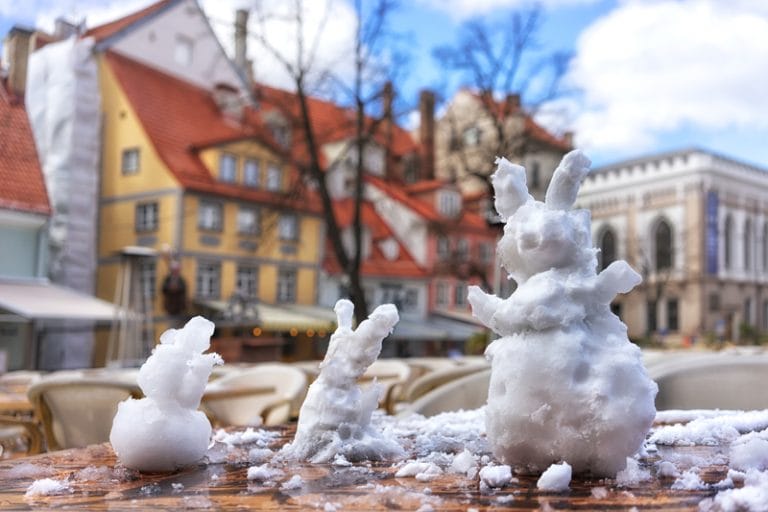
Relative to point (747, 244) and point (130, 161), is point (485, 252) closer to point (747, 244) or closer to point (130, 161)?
point (130, 161)

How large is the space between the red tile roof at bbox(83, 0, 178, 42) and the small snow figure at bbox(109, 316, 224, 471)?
37.2 feet

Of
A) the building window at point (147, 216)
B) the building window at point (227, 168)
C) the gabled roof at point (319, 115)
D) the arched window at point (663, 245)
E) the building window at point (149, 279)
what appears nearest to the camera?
the gabled roof at point (319, 115)

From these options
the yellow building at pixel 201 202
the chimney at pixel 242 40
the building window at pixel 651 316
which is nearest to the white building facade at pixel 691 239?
the building window at pixel 651 316

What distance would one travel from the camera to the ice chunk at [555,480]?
2.22ft

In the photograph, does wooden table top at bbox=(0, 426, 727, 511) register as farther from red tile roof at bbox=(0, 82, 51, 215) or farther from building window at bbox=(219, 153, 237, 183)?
building window at bbox=(219, 153, 237, 183)

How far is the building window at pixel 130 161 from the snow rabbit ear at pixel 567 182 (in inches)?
457

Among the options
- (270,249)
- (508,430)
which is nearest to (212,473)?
(508,430)

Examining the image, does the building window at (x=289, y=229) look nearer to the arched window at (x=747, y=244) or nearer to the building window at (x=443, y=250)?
the building window at (x=443, y=250)

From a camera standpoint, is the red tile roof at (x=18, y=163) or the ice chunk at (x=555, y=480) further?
the red tile roof at (x=18, y=163)

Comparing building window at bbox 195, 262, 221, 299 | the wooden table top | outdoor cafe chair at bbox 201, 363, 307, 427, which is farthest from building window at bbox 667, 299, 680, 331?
the wooden table top

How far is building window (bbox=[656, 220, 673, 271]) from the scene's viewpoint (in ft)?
67.4

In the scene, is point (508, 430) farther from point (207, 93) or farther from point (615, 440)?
point (207, 93)

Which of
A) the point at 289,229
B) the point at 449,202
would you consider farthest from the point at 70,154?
the point at 449,202

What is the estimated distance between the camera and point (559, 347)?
30.4 inches
